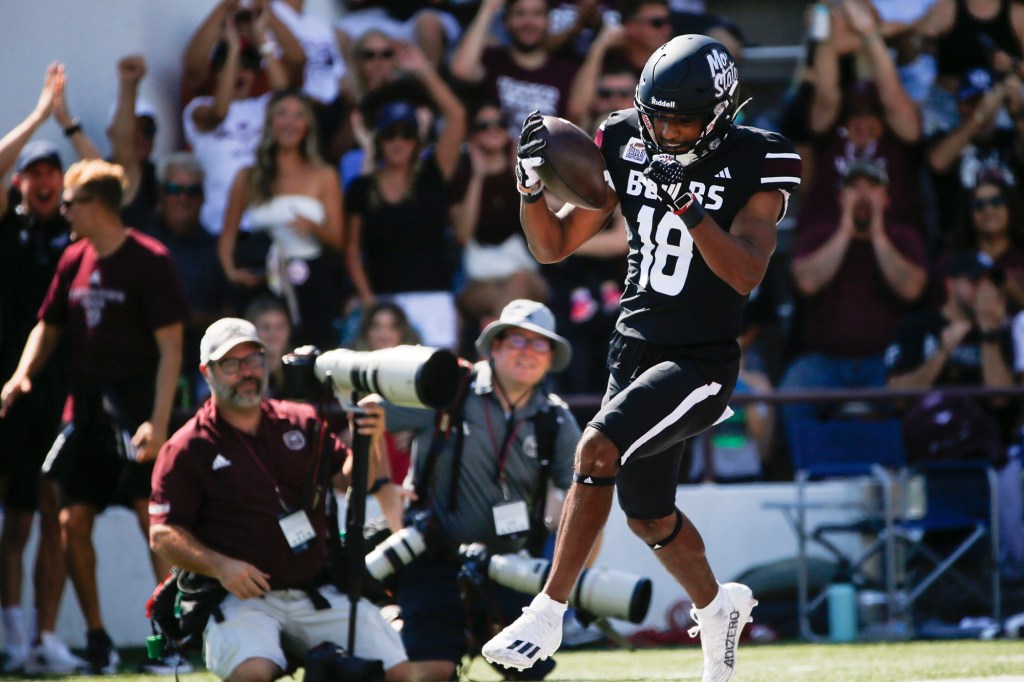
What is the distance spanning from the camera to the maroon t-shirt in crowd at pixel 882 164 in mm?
9445

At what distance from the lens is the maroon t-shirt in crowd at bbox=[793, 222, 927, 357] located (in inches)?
355

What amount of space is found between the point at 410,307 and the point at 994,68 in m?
4.17

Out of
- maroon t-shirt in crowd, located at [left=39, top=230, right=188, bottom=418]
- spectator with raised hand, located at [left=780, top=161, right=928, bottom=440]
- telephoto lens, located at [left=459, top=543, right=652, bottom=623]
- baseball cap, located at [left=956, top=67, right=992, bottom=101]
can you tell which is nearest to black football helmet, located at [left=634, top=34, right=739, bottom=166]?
telephoto lens, located at [left=459, top=543, right=652, bottom=623]

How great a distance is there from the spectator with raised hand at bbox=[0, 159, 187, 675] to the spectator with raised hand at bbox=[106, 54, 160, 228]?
152 centimetres

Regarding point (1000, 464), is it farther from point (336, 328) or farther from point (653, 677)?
point (336, 328)

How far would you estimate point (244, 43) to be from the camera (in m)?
9.43

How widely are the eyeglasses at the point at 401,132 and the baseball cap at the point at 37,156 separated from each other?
1943mm

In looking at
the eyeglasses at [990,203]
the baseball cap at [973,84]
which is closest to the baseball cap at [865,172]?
the eyeglasses at [990,203]

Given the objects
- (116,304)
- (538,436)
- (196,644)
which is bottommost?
(196,644)

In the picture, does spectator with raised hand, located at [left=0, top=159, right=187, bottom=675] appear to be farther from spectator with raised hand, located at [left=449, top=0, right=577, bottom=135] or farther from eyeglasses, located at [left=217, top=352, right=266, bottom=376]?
spectator with raised hand, located at [left=449, top=0, right=577, bottom=135]

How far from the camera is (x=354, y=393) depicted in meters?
5.23

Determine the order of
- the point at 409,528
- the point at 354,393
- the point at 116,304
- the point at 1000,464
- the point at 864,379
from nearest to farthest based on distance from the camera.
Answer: the point at 354,393 < the point at 409,528 < the point at 116,304 < the point at 1000,464 < the point at 864,379

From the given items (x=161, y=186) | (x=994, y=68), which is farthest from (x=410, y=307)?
(x=994, y=68)

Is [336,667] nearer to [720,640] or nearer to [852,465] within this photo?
[720,640]
